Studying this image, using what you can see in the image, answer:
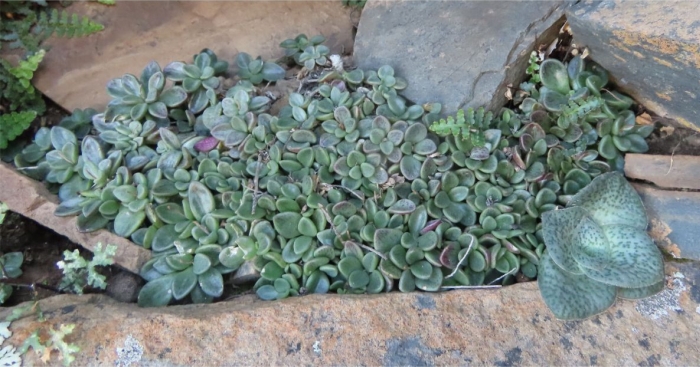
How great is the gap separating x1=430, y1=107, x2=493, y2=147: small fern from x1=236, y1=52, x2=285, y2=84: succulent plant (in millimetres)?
1014

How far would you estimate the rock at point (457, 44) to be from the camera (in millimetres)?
3008

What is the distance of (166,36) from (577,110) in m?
Result: 2.41

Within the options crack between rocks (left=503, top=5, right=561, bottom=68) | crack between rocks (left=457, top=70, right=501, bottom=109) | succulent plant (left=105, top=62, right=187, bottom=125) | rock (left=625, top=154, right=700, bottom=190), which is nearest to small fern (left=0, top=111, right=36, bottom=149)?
succulent plant (left=105, top=62, right=187, bottom=125)

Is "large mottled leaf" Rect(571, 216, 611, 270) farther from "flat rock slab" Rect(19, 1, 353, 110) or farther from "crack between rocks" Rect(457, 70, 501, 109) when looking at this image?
"flat rock slab" Rect(19, 1, 353, 110)

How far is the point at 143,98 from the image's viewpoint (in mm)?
3012

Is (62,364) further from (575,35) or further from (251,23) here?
(575,35)

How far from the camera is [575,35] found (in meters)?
3.00

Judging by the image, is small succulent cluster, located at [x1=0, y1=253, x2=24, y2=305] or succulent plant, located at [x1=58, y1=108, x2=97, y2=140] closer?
small succulent cluster, located at [x1=0, y1=253, x2=24, y2=305]

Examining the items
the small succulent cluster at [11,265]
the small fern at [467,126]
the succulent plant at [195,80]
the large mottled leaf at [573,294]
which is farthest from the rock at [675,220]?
the small succulent cluster at [11,265]

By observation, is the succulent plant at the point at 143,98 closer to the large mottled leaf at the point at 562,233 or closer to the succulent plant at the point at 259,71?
the succulent plant at the point at 259,71

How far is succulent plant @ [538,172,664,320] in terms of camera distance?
7.53 ft

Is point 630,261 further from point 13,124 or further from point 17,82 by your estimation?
Result: point 17,82

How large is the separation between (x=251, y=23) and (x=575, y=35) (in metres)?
1.91

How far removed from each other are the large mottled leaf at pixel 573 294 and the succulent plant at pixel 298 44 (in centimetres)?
183
